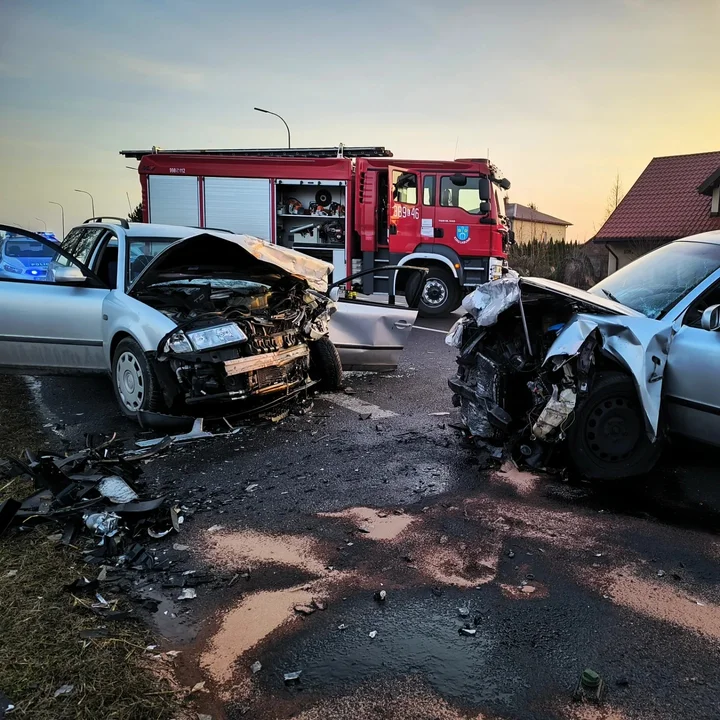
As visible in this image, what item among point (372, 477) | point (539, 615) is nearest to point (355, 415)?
point (372, 477)

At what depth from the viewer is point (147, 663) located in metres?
2.45

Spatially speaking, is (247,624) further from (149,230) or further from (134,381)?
(149,230)

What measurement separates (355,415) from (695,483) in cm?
287

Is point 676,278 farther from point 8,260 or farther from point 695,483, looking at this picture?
point 8,260

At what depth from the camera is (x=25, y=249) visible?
6039 mm

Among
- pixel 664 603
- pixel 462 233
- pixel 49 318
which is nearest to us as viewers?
pixel 664 603

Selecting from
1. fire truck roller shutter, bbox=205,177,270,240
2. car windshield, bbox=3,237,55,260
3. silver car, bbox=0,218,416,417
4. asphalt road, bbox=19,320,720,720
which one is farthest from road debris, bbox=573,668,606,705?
fire truck roller shutter, bbox=205,177,270,240

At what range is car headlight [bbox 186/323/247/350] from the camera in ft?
16.2

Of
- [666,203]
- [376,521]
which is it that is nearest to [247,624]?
[376,521]

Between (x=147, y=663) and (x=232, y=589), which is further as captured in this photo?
(x=232, y=589)

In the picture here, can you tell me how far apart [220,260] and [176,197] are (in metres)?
9.56

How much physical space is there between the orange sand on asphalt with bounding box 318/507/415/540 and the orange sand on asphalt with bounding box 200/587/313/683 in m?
0.68

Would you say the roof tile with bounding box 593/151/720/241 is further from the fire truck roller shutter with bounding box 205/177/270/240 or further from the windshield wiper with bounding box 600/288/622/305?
the windshield wiper with bounding box 600/288/622/305

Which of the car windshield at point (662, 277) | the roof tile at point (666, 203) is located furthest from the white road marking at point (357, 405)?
the roof tile at point (666, 203)
